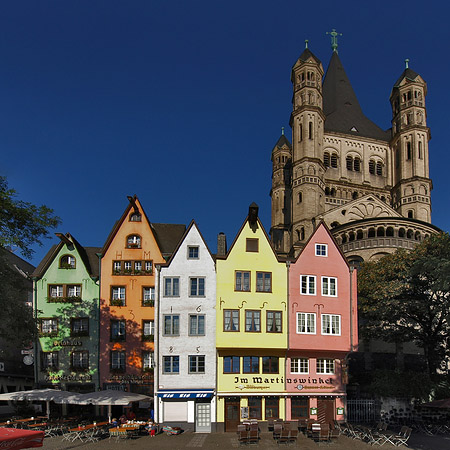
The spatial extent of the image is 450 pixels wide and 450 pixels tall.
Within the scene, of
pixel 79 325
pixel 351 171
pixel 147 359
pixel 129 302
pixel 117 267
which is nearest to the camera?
pixel 147 359

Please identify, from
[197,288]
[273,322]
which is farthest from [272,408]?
[197,288]

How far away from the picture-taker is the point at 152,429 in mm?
34438

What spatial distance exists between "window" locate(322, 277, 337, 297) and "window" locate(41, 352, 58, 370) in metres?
22.1

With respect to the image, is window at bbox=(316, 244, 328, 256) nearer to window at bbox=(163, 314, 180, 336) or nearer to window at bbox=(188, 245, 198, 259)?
window at bbox=(188, 245, 198, 259)

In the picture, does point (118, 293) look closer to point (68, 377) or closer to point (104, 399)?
point (68, 377)

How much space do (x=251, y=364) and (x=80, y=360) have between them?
14.4 metres

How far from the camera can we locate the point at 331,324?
128 feet

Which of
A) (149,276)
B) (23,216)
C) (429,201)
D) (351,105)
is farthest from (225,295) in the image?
(351,105)

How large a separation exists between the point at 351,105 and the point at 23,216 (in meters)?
92.3

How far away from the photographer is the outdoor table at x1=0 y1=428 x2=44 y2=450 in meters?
14.6

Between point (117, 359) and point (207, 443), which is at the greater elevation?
point (117, 359)

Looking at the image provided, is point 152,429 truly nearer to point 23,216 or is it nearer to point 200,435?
point 200,435

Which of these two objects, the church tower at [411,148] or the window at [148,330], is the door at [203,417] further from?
the church tower at [411,148]

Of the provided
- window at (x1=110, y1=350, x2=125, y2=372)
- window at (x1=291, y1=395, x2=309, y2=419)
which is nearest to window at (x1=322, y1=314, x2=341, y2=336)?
window at (x1=291, y1=395, x2=309, y2=419)
